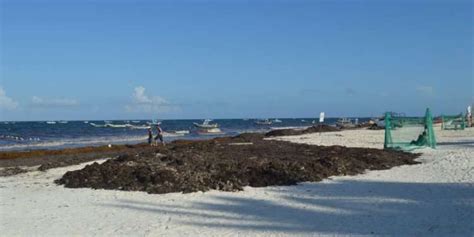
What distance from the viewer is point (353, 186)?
47.4 feet

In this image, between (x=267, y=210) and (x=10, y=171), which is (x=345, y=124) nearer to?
(x=10, y=171)

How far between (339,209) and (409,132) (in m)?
17.1

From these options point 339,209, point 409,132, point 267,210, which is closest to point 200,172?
point 267,210

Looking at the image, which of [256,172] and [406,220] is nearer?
[406,220]

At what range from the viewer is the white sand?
9797 millimetres

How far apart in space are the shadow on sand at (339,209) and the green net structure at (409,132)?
11268mm

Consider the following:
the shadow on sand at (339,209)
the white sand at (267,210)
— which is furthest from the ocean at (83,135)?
the shadow on sand at (339,209)

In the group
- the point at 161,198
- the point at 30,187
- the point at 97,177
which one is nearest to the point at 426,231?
the point at 161,198

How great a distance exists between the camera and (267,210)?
37.9 feet

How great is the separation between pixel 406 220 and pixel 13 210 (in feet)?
28.2

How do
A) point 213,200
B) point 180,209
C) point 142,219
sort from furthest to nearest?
point 213,200, point 180,209, point 142,219

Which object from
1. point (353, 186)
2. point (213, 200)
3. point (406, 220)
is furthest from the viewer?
point (353, 186)

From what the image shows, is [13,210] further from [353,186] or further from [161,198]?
[353,186]

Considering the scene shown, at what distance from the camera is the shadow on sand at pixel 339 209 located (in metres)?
9.69
